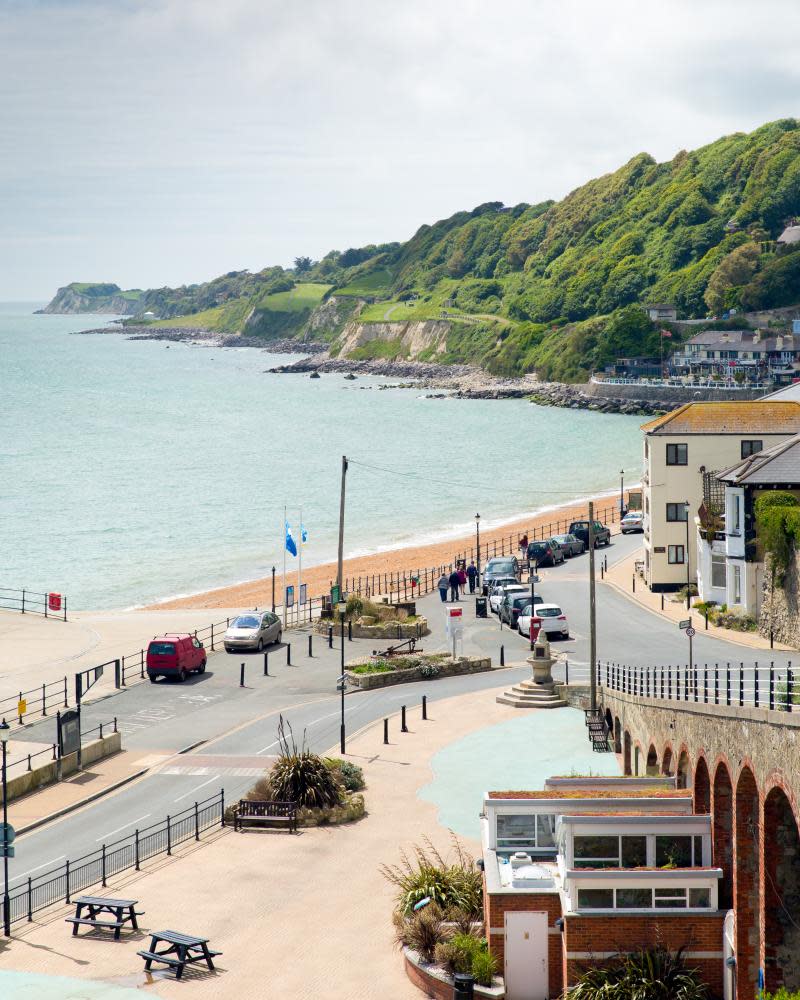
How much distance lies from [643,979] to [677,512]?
37.2m

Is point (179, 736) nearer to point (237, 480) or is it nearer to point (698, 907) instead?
point (698, 907)

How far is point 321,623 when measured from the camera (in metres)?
A: 50.5

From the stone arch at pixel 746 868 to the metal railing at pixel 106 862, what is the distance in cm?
1144

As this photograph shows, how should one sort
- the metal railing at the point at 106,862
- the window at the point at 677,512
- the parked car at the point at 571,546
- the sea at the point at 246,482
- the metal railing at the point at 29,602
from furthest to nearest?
the sea at the point at 246,482, the parked car at the point at 571,546, the metal railing at the point at 29,602, the window at the point at 677,512, the metal railing at the point at 106,862

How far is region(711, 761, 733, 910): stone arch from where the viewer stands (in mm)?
21688

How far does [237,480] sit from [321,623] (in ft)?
240

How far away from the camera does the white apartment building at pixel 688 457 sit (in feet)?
180

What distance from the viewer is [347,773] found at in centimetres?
3161

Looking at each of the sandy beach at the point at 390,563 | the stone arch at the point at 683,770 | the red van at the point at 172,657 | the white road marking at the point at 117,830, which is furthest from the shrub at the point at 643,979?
the sandy beach at the point at 390,563

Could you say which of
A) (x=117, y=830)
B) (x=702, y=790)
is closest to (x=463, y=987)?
(x=702, y=790)

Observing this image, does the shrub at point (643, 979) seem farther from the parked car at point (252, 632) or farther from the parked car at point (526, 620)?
the parked car at point (252, 632)

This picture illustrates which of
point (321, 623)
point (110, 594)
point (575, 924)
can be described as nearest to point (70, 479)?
point (110, 594)

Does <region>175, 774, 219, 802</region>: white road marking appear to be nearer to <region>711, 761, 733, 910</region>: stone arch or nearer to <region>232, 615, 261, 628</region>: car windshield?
<region>711, 761, 733, 910</region>: stone arch

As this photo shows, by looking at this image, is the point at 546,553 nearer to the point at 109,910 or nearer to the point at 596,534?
the point at 596,534
